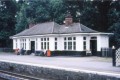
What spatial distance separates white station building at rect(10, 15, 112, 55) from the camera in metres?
33.1

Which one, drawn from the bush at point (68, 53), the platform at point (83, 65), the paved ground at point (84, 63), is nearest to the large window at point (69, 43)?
the bush at point (68, 53)

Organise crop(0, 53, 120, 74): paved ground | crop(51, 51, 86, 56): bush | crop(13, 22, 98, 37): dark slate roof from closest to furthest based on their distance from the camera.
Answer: crop(0, 53, 120, 74): paved ground → crop(51, 51, 86, 56): bush → crop(13, 22, 98, 37): dark slate roof

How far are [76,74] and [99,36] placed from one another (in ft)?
53.6

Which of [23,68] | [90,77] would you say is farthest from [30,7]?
[90,77]


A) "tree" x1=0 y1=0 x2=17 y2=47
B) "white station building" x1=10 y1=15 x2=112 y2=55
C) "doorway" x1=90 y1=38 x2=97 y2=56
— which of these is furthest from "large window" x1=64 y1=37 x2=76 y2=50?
"tree" x1=0 y1=0 x2=17 y2=47

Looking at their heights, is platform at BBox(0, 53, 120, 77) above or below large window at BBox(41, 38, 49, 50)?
below

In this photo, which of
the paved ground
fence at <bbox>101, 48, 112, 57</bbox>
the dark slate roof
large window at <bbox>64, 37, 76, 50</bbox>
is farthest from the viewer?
the dark slate roof

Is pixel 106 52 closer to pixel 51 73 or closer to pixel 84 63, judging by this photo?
pixel 84 63

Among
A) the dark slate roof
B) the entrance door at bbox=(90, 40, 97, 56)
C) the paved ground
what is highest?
the dark slate roof

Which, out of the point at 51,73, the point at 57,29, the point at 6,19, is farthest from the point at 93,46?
the point at 6,19

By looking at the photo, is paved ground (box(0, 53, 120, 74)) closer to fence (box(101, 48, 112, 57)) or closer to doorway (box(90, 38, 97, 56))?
fence (box(101, 48, 112, 57))

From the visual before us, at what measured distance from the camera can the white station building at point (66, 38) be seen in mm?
33125

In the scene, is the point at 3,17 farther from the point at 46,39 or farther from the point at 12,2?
the point at 46,39

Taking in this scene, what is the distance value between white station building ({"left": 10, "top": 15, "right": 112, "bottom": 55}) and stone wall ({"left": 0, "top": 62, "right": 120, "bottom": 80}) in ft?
33.0
